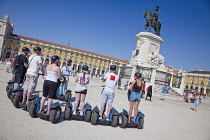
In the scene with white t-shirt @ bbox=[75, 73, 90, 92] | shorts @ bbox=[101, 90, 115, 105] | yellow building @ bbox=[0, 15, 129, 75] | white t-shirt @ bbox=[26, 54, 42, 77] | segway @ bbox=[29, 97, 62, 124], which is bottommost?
segway @ bbox=[29, 97, 62, 124]

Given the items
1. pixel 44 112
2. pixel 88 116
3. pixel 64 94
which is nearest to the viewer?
pixel 44 112

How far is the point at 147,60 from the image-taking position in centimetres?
1808

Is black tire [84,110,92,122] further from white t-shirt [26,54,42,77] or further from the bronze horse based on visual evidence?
the bronze horse

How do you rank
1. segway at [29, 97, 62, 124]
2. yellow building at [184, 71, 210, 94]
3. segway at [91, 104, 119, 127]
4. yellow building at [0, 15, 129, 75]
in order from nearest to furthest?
1. segway at [29, 97, 62, 124]
2. segway at [91, 104, 119, 127]
3. yellow building at [0, 15, 129, 75]
4. yellow building at [184, 71, 210, 94]

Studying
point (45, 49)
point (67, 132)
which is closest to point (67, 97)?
point (67, 132)

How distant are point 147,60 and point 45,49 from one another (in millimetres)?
51180

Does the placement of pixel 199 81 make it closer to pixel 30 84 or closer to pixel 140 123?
pixel 140 123

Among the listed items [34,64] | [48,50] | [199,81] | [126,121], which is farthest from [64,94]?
[199,81]

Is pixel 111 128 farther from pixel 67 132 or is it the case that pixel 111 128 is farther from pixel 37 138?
pixel 37 138

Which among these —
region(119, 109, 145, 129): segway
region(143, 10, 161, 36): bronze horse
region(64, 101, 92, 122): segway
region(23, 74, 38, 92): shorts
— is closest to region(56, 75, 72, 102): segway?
region(23, 74, 38, 92): shorts

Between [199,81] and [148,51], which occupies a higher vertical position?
[148,51]

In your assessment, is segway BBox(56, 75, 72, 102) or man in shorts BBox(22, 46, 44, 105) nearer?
man in shorts BBox(22, 46, 44, 105)

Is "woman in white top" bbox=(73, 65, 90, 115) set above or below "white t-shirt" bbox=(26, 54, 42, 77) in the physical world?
below

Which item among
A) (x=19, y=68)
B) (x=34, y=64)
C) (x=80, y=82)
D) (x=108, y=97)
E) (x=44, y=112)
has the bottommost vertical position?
(x=44, y=112)
